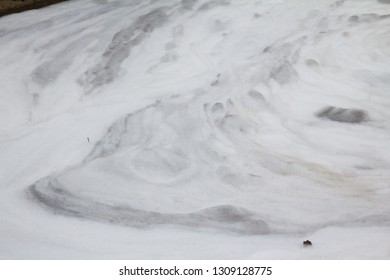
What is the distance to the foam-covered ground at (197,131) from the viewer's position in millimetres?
1373

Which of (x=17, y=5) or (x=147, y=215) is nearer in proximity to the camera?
(x=147, y=215)

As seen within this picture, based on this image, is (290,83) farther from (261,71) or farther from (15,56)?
(15,56)

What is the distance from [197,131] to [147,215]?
0.52 m

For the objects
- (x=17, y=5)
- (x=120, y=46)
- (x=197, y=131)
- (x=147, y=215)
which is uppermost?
(x=17, y=5)

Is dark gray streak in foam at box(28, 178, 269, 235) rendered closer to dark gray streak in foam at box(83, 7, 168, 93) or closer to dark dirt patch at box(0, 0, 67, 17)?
dark gray streak in foam at box(83, 7, 168, 93)

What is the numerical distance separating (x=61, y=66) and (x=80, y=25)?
497mm

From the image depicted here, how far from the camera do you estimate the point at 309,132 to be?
5.96 ft

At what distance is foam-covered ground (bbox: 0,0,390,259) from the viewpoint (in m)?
1.37

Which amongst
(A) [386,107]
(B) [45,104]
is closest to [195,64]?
(B) [45,104]

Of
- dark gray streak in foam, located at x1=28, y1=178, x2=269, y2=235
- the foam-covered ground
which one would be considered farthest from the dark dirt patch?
dark gray streak in foam, located at x1=28, y1=178, x2=269, y2=235

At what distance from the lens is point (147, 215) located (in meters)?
1.45

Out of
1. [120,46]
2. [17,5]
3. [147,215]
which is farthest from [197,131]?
[17,5]

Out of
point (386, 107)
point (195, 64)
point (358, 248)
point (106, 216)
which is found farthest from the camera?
point (195, 64)

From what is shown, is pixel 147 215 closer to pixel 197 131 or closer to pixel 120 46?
pixel 197 131
